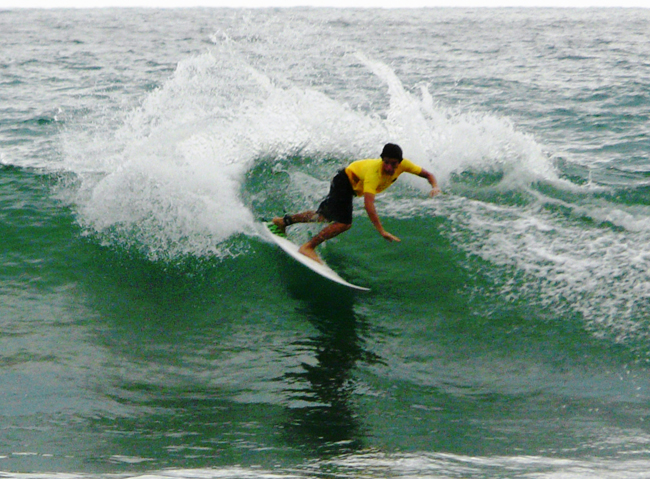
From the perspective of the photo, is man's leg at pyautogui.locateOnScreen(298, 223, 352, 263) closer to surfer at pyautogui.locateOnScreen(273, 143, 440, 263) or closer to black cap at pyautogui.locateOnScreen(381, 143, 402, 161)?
surfer at pyautogui.locateOnScreen(273, 143, 440, 263)

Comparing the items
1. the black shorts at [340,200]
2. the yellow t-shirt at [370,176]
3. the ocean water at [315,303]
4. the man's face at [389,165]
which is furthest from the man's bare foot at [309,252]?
the man's face at [389,165]

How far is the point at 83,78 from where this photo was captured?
2206 cm

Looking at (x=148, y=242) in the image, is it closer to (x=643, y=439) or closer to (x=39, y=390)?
(x=39, y=390)

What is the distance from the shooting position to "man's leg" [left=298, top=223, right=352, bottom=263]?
778 centimetres

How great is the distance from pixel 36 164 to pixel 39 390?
7.52 metres

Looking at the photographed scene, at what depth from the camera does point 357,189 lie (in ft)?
25.1

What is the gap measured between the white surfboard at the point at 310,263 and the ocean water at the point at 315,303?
0.51ft

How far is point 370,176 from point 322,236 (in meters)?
1.11

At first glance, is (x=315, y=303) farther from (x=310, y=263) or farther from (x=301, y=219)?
(x=301, y=219)

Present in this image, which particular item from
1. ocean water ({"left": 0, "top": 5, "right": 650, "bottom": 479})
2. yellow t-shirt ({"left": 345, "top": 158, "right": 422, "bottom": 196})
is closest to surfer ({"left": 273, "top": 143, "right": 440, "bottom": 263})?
yellow t-shirt ({"left": 345, "top": 158, "right": 422, "bottom": 196})

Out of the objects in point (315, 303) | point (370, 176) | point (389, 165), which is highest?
point (389, 165)

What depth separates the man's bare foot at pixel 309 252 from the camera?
791 cm

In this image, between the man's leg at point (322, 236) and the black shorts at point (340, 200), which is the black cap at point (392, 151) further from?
the man's leg at point (322, 236)

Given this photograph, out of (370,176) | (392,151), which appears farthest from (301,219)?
(392,151)
